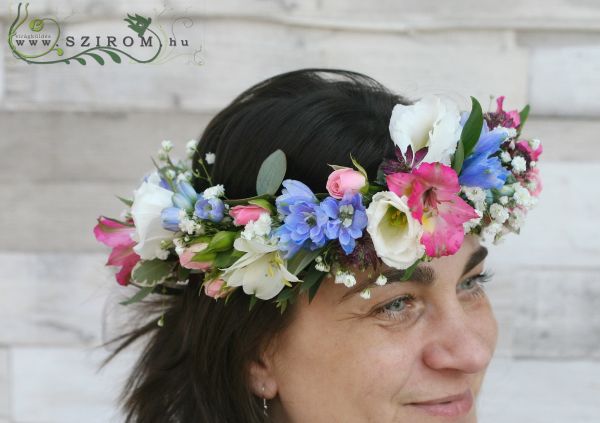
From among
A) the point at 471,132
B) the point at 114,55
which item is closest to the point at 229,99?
the point at 114,55

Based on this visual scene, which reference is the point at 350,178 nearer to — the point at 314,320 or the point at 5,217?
the point at 314,320

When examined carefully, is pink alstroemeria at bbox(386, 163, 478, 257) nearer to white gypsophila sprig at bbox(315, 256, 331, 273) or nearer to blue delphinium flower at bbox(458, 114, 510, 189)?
blue delphinium flower at bbox(458, 114, 510, 189)

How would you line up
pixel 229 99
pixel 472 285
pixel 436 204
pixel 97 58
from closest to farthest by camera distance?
pixel 436 204, pixel 472 285, pixel 97 58, pixel 229 99

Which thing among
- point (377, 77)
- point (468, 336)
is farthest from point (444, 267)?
point (377, 77)

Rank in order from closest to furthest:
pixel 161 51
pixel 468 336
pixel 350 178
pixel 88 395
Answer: pixel 350 178, pixel 468 336, pixel 161 51, pixel 88 395

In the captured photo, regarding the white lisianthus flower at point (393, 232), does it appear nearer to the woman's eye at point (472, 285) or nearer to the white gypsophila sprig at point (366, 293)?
the white gypsophila sprig at point (366, 293)

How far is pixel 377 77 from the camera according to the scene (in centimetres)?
307

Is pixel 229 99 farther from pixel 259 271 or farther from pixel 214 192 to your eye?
pixel 259 271

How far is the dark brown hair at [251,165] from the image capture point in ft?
6.66

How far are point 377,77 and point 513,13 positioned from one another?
555mm

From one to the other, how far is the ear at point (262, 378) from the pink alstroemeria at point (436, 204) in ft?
2.13

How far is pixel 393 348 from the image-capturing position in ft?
6.73

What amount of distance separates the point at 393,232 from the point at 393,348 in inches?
14.3

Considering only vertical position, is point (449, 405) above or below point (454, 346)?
below
